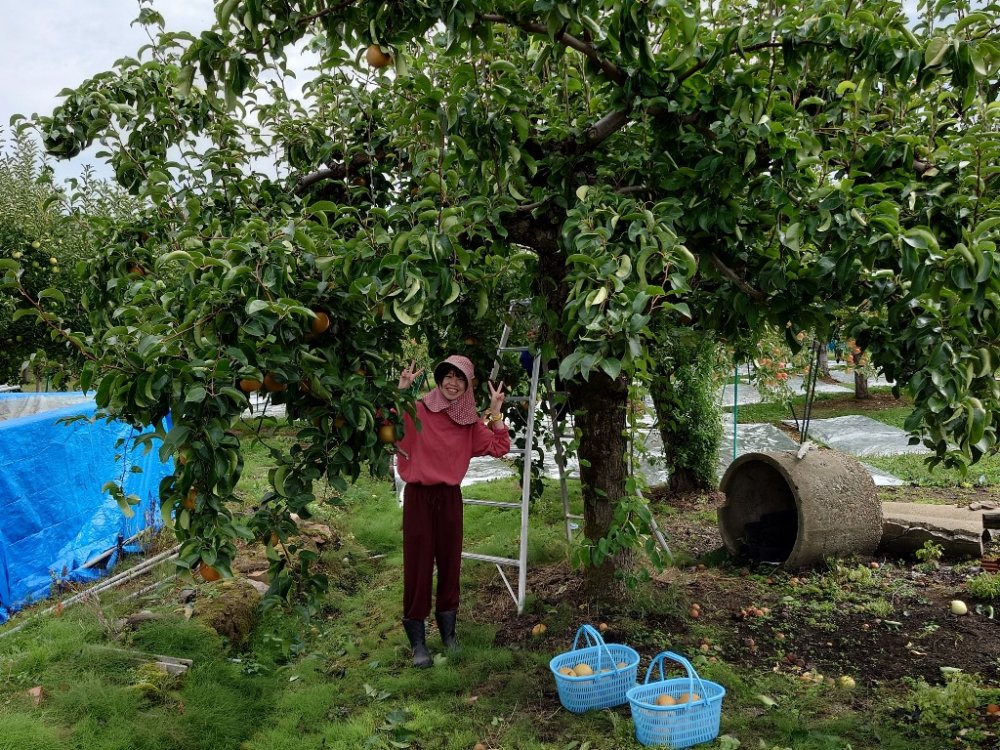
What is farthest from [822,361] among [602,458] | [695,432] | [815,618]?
[602,458]

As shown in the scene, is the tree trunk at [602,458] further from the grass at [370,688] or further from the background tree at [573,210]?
the background tree at [573,210]

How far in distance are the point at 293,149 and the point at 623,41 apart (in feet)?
7.83

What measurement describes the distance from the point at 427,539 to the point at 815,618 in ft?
7.31

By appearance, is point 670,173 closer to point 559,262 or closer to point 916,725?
point 559,262

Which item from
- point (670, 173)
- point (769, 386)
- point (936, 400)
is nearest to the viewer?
point (936, 400)

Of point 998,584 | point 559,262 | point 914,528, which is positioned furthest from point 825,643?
point 559,262

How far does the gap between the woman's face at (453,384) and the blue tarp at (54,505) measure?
2081mm

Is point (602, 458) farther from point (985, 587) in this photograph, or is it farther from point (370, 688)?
point (985, 587)

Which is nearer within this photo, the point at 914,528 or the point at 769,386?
the point at 914,528

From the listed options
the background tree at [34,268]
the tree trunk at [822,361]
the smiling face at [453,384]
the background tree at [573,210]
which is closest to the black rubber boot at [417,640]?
the background tree at [573,210]

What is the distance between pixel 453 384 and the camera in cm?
400

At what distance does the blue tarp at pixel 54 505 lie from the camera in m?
5.04

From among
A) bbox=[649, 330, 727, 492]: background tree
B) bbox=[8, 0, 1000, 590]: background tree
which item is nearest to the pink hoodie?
bbox=[8, 0, 1000, 590]: background tree

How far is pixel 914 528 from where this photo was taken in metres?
5.43
